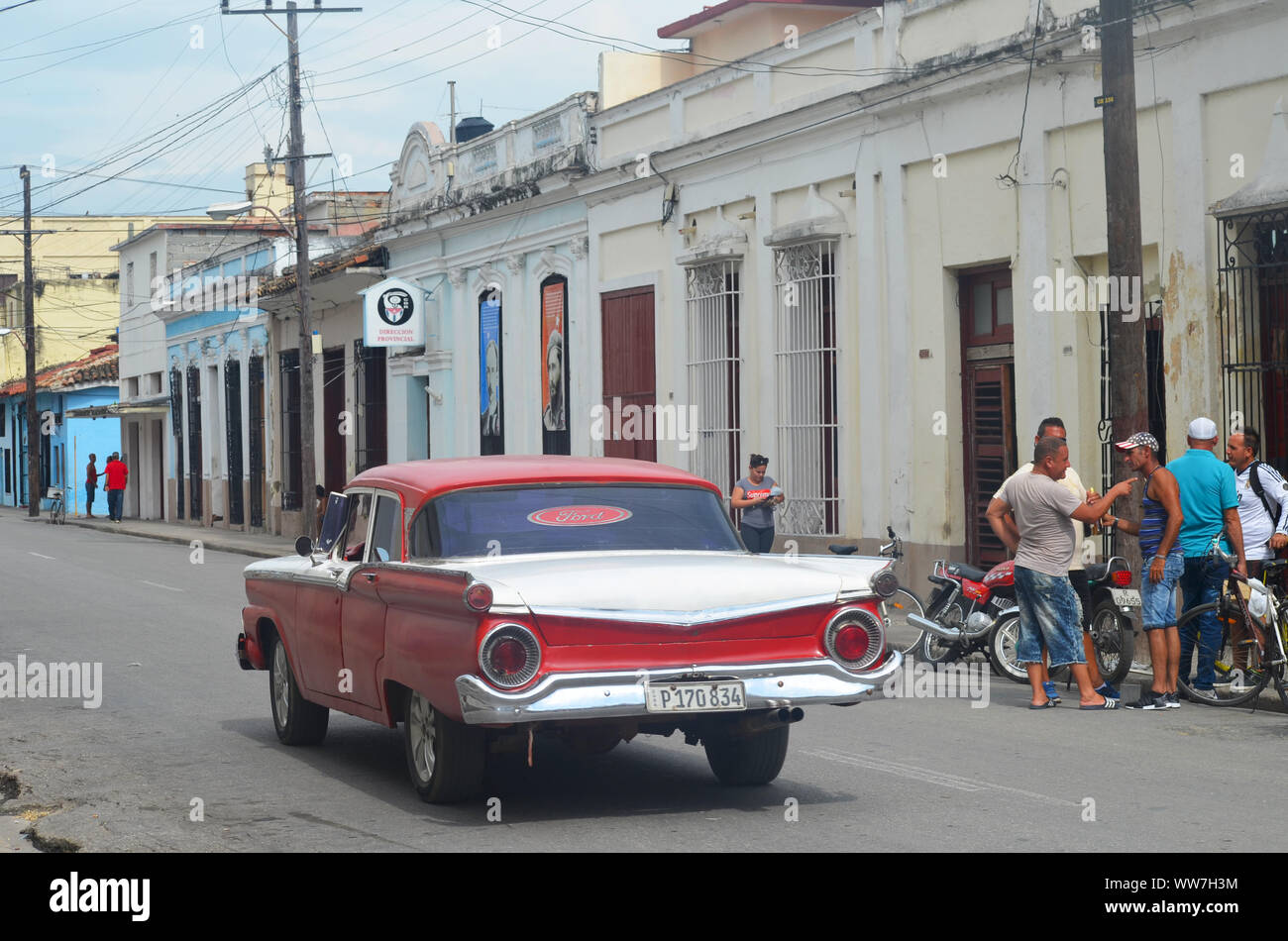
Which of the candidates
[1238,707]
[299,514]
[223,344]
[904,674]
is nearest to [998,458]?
[904,674]

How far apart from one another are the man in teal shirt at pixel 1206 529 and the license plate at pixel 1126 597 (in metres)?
0.69

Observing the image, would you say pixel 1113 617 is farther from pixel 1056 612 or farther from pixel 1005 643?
pixel 1005 643

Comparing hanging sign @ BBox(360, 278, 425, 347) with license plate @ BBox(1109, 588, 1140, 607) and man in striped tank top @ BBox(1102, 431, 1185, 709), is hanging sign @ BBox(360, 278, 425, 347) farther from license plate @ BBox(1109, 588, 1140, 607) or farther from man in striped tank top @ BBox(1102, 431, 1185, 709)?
man in striped tank top @ BBox(1102, 431, 1185, 709)

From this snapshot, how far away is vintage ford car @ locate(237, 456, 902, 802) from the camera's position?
7.43 metres

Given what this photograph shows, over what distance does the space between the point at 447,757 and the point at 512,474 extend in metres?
1.53

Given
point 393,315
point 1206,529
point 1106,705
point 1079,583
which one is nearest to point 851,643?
point 1106,705

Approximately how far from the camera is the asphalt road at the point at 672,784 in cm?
751

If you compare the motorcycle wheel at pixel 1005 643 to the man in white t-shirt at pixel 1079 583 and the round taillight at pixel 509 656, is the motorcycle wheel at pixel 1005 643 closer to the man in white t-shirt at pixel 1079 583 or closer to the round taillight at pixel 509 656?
the man in white t-shirt at pixel 1079 583

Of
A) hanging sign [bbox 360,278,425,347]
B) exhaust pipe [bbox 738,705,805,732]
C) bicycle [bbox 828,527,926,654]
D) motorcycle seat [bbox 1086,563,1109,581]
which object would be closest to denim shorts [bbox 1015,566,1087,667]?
motorcycle seat [bbox 1086,563,1109,581]

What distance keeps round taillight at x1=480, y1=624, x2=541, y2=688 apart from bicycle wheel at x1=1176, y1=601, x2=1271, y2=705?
604 cm

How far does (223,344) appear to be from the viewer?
153 ft

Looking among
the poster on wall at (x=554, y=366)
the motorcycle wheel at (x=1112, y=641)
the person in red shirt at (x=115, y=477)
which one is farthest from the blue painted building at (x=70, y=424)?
the motorcycle wheel at (x=1112, y=641)
